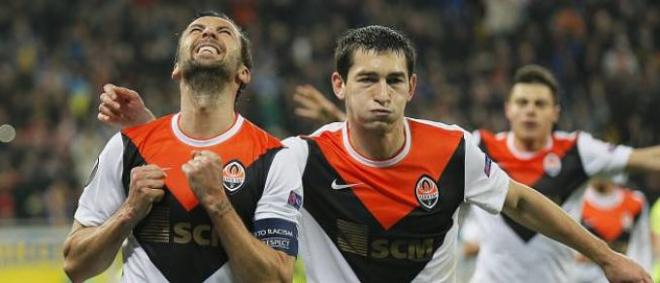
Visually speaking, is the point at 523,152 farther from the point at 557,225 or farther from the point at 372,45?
the point at 372,45

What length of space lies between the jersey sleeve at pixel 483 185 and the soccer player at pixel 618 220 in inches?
155

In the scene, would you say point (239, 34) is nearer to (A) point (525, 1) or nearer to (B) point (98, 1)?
(B) point (98, 1)

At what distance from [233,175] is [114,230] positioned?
0.51 metres

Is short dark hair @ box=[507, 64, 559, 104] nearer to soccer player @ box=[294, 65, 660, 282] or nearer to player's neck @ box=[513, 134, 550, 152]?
soccer player @ box=[294, 65, 660, 282]

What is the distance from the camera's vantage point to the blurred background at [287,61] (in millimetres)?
14438

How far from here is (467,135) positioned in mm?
5363

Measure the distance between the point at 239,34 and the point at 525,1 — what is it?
619 inches

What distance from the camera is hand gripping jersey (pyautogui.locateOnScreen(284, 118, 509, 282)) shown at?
513cm

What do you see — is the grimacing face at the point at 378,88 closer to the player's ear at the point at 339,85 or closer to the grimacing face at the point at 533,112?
the player's ear at the point at 339,85

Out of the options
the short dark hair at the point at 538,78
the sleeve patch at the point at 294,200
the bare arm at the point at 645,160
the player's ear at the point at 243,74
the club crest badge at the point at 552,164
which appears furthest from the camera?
the short dark hair at the point at 538,78

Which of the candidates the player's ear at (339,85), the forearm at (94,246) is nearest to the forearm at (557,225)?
the player's ear at (339,85)

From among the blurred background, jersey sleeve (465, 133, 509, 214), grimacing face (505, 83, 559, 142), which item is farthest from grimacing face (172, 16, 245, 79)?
the blurred background

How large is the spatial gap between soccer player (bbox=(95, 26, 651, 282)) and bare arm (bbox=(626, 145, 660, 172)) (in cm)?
204

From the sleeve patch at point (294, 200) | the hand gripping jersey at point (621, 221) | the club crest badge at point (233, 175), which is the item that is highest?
the club crest badge at point (233, 175)
